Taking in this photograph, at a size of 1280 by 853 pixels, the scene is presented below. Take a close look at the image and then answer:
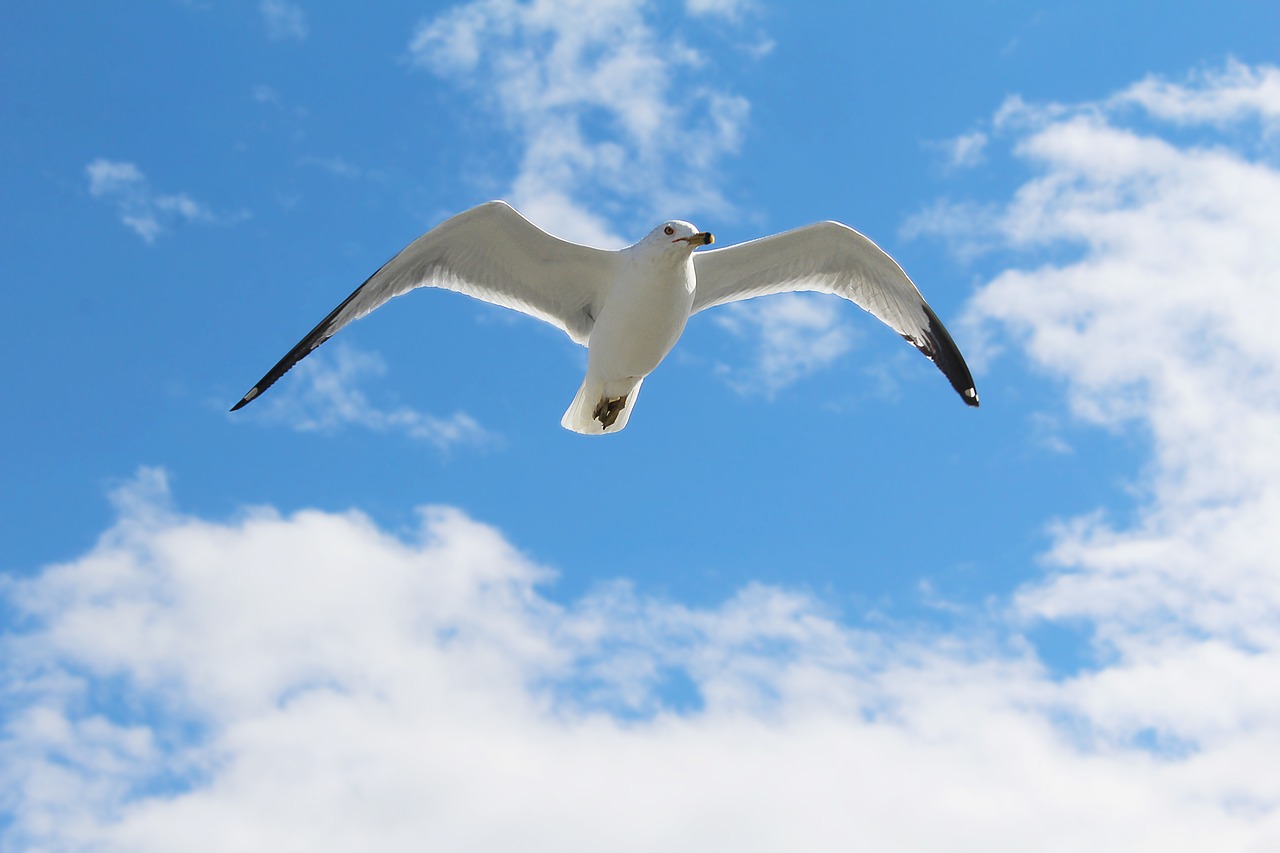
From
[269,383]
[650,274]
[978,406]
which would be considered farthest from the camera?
[978,406]

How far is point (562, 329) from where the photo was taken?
10.8m

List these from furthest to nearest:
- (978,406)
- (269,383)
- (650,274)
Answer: (978,406), (269,383), (650,274)

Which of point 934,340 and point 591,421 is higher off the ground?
point 934,340

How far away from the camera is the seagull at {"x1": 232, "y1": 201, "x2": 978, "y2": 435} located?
9.75 meters

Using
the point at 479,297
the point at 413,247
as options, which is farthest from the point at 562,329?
the point at 413,247

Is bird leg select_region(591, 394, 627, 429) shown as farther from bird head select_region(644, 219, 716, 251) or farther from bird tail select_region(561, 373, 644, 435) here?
bird head select_region(644, 219, 716, 251)

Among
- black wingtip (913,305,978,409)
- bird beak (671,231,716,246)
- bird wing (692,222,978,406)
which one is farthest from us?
black wingtip (913,305,978,409)

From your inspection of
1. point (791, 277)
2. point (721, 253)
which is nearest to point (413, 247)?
point (721, 253)

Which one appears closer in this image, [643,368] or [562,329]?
[643,368]

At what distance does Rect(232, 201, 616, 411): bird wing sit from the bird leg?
58 centimetres

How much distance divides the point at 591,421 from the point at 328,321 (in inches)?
85.3

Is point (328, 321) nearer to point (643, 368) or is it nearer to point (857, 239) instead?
point (643, 368)

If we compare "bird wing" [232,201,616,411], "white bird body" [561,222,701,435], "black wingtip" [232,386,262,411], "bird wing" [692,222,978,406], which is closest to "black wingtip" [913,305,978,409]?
"bird wing" [692,222,978,406]

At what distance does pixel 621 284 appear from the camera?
991 cm
